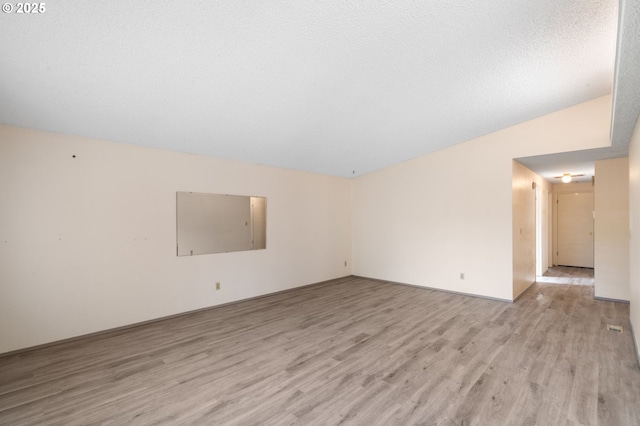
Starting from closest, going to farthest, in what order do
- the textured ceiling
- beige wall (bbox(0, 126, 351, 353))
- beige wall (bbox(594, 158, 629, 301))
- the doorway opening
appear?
the textured ceiling → beige wall (bbox(0, 126, 351, 353)) → beige wall (bbox(594, 158, 629, 301)) → the doorway opening

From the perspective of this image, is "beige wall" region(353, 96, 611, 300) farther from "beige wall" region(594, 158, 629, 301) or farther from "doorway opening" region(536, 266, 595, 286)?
"doorway opening" region(536, 266, 595, 286)

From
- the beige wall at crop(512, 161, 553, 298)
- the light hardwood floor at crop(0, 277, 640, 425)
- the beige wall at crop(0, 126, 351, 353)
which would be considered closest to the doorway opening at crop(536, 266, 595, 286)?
the beige wall at crop(512, 161, 553, 298)

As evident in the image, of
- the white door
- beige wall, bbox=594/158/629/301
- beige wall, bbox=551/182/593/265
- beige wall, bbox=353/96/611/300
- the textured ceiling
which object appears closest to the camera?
the textured ceiling

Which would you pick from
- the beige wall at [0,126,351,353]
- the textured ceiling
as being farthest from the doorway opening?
the beige wall at [0,126,351,353]

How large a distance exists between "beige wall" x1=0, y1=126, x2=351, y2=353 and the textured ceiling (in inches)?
12.9

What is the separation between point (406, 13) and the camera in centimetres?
212

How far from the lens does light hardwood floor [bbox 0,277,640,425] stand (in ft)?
6.66

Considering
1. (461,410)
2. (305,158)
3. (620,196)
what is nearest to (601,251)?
(620,196)

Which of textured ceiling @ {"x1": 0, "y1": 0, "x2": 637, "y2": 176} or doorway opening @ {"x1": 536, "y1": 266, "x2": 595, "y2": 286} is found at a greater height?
textured ceiling @ {"x1": 0, "y1": 0, "x2": 637, "y2": 176}

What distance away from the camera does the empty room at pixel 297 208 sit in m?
2.08

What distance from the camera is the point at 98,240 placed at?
11.3ft

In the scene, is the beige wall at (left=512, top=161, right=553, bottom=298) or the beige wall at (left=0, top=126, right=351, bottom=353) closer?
the beige wall at (left=0, top=126, right=351, bottom=353)

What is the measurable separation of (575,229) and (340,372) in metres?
8.55

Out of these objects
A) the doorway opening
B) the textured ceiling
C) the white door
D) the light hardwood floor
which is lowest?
the doorway opening
